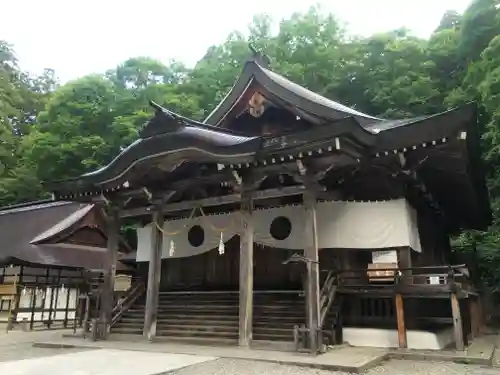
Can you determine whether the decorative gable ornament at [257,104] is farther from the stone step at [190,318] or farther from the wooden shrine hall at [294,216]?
the stone step at [190,318]

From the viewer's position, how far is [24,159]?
86.7ft

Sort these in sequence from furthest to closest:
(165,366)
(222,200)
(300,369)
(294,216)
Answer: (294,216), (222,200), (300,369), (165,366)

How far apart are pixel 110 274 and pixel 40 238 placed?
8550 mm

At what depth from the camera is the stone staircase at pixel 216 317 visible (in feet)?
27.8

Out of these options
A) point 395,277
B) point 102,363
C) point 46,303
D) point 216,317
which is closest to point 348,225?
point 395,277

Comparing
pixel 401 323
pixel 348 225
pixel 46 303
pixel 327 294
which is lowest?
pixel 401 323

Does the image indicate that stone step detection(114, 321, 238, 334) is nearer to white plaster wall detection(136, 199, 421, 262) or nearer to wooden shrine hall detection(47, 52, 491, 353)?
wooden shrine hall detection(47, 52, 491, 353)

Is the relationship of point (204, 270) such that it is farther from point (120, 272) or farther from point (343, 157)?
point (120, 272)

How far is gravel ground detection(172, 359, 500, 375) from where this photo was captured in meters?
5.90

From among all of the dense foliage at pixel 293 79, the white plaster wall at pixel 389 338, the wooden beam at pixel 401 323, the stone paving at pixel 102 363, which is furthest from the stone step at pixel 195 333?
the dense foliage at pixel 293 79

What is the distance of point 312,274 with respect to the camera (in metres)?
7.74

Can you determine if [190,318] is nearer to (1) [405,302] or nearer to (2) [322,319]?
(2) [322,319]

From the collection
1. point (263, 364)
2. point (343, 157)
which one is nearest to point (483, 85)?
point (343, 157)

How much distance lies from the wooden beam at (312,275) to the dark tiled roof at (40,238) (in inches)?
437
